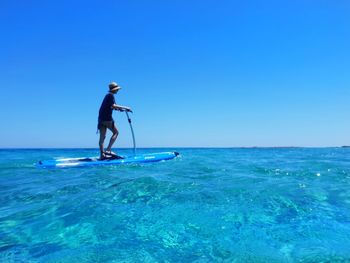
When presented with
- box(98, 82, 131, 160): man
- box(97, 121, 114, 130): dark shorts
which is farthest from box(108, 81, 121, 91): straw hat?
box(97, 121, 114, 130): dark shorts

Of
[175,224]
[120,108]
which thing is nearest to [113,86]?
[120,108]

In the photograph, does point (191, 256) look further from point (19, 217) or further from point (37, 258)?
point (19, 217)

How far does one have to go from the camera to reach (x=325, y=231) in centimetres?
332

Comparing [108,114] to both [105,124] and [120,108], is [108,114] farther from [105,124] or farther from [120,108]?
[120,108]

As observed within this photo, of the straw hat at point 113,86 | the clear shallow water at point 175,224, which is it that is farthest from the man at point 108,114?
the clear shallow water at point 175,224

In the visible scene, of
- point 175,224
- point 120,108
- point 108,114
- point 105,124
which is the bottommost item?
point 175,224

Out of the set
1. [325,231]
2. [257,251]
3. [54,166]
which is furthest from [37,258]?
[54,166]

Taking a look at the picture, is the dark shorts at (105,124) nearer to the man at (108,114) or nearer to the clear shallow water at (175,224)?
the man at (108,114)

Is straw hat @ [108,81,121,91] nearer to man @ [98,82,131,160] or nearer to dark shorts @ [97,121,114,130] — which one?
man @ [98,82,131,160]

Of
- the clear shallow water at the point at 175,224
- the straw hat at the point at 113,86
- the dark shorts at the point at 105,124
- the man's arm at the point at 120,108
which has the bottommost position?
the clear shallow water at the point at 175,224

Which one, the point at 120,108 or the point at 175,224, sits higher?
the point at 120,108

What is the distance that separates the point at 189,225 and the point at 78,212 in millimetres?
1623

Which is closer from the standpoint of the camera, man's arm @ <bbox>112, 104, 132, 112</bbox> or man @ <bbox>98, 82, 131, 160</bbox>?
man @ <bbox>98, 82, 131, 160</bbox>

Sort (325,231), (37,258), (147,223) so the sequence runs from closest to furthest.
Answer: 1. (37,258)
2. (325,231)
3. (147,223)
